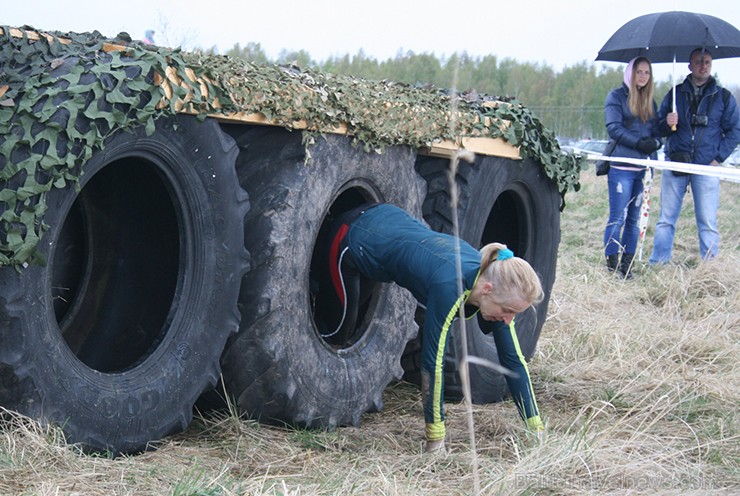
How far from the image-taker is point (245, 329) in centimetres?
411

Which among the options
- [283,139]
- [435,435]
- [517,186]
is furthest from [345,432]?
[517,186]

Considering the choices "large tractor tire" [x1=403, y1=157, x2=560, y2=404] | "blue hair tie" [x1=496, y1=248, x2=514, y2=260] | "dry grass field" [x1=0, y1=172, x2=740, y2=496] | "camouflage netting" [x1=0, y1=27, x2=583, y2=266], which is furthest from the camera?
"large tractor tire" [x1=403, y1=157, x2=560, y2=404]

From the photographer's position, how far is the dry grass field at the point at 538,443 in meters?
3.25

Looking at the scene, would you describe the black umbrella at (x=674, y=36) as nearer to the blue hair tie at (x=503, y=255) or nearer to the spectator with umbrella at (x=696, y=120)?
the spectator with umbrella at (x=696, y=120)

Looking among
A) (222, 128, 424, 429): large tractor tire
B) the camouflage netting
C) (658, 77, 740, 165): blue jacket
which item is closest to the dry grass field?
(222, 128, 424, 429): large tractor tire

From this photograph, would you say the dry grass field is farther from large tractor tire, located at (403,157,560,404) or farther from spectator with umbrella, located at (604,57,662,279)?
spectator with umbrella, located at (604,57,662,279)

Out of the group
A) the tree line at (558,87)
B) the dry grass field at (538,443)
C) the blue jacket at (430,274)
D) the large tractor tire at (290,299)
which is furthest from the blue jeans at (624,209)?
the tree line at (558,87)

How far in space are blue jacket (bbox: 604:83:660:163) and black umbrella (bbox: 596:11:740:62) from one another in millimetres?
611

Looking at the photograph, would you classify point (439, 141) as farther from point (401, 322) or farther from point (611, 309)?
point (611, 309)

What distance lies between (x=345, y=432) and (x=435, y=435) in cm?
43

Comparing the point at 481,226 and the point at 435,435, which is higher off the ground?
the point at 481,226

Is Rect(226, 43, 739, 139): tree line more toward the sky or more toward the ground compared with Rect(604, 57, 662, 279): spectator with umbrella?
more toward the sky

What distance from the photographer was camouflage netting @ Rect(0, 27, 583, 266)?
3.06 m

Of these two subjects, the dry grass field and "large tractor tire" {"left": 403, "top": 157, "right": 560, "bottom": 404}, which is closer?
the dry grass field
